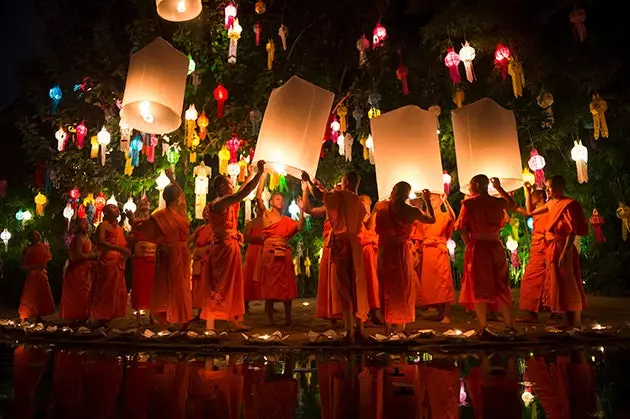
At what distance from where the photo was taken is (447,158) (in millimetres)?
10320

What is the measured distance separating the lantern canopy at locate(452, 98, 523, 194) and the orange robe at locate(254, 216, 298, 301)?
2.26m

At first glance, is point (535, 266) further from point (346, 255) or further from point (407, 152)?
point (346, 255)

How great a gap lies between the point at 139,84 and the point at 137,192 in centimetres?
543

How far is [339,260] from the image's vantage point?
492 centimetres

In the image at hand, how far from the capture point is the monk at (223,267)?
5.45m

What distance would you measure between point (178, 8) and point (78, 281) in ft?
11.6

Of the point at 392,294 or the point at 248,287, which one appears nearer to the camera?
the point at 392,294

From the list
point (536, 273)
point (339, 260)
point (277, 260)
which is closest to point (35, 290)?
point (277, 260)

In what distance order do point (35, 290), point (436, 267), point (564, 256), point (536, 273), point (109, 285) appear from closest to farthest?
point (564, 256), point (109, 285), point (536, 273), point (436, 267), point (35, 290)

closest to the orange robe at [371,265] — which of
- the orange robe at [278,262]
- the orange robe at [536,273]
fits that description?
the orange robe at [278,262]

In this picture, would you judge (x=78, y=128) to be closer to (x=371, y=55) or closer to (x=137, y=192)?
(x=137, y=192)

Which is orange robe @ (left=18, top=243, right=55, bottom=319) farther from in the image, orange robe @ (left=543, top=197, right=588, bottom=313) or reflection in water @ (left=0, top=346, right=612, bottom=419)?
orange robe @ (left=543, top=197, right=588, bottom=313)

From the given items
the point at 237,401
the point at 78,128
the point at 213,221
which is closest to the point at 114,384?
the point at 237,401

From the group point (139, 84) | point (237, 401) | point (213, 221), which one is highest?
point (139, 84)
